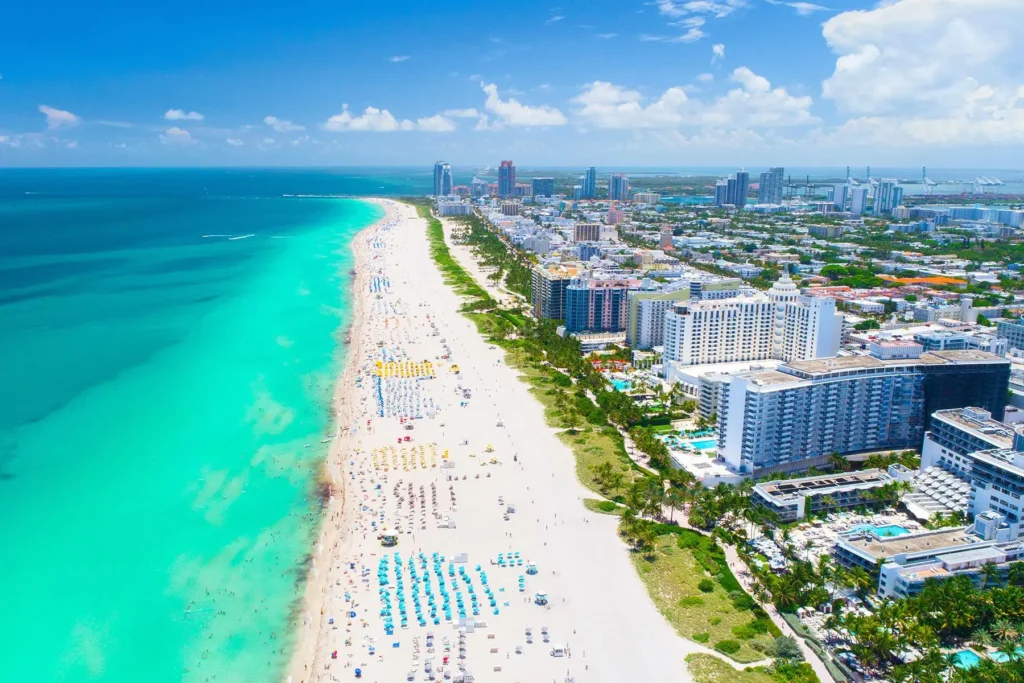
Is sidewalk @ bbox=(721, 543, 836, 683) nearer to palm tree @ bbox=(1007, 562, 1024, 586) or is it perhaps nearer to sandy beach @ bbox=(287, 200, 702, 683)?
sandy beach @ bbox=(287, 200, 702, 683)

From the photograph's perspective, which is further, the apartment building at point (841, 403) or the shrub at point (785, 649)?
the apartment building at point (841, 403)

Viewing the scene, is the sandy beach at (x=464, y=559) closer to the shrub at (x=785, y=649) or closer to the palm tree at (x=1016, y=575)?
the shrub at (x=785, y=649)

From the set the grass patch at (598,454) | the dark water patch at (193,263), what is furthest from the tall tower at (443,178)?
the grass patch at (598,454)

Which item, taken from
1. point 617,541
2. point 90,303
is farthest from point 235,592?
point 90,303

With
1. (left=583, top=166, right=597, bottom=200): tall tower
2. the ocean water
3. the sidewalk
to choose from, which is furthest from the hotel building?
(left=583, top=166, right=597, bottom=200): tall tower

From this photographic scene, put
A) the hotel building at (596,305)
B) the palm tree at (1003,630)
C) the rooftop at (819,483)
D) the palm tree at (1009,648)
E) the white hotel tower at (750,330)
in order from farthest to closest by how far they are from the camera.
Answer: the hotel building at (596,305), the white hotel tower at (750,330), the rooftop at (819,483), the palm tree at (1003,630), the palm tree at (1009,648)

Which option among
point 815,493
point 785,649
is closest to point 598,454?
point 815,493
